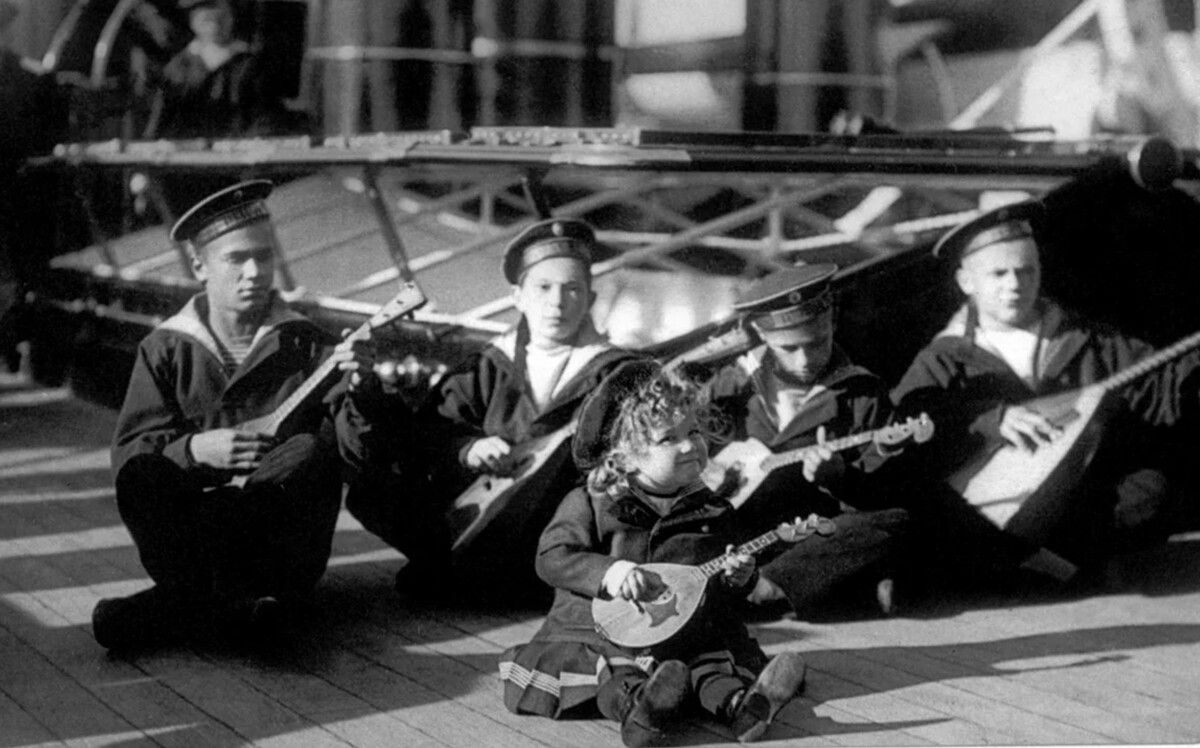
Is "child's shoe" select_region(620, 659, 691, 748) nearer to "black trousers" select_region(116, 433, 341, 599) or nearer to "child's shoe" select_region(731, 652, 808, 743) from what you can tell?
"child's shoe" select_region(731, 652, 808, 743)

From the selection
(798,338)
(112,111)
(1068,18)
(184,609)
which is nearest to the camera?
(184,609)

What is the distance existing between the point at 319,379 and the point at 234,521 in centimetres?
33

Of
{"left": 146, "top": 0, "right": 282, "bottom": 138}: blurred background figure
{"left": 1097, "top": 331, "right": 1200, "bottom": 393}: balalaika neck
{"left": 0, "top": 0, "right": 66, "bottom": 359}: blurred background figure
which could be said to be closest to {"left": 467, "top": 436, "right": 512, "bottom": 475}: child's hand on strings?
{"left": 1097, "top": 331, "right": 1200, "bottom": 393}: balalaika neck

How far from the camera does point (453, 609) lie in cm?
314

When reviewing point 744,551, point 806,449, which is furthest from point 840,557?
point 744,551

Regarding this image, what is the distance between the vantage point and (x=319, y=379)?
9.55 feet

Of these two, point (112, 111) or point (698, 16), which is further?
point (698, 16)

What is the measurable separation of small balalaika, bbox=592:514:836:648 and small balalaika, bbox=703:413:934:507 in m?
0.52

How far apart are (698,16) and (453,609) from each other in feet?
11.9

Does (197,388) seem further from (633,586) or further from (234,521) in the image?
(633,586)

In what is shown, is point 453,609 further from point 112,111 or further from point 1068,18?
point 1068,18

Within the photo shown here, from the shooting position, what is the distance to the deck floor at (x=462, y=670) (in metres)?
2.46

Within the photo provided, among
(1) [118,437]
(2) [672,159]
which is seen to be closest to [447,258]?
(2) [672,159]

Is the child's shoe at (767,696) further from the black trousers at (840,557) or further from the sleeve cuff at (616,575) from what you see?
the black trousers at (840,557)
